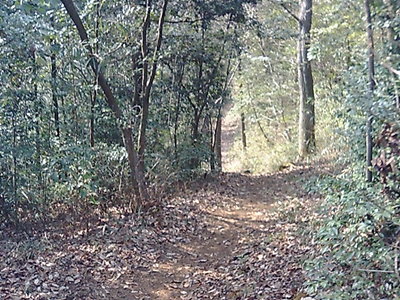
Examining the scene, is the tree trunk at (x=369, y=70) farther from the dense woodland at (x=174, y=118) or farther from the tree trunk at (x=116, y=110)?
the tree trunk at (x=116, y=110)

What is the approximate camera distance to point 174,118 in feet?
36.8

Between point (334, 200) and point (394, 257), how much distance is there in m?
1.12

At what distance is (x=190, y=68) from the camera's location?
36.9 feet

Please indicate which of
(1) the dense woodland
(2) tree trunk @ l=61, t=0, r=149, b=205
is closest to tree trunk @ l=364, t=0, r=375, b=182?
(1) the dense woodland

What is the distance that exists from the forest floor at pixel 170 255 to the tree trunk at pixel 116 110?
1.85 feet

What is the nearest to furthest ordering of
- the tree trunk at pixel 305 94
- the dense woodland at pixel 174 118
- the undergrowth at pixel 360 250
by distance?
1. the undergrowth at pixel 360 250
2. the dense woodland at pixel 174 118
3. the tree trunk at pixel 305 94

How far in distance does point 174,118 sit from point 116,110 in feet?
13.6

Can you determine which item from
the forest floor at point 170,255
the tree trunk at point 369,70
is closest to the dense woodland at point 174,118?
the tree trunk at point 369,70

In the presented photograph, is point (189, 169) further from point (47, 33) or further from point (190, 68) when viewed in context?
point (47, 33)

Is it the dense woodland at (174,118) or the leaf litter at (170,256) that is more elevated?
the dense woodland at (174,118)

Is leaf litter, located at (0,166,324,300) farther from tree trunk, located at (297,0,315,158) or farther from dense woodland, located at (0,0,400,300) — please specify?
tree trunk, located at (297,0,315,158)

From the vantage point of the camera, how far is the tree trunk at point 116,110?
6633mm

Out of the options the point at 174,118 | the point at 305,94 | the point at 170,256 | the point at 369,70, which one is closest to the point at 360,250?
the point at 369,70

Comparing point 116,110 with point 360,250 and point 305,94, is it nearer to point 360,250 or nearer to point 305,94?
point 360,250
